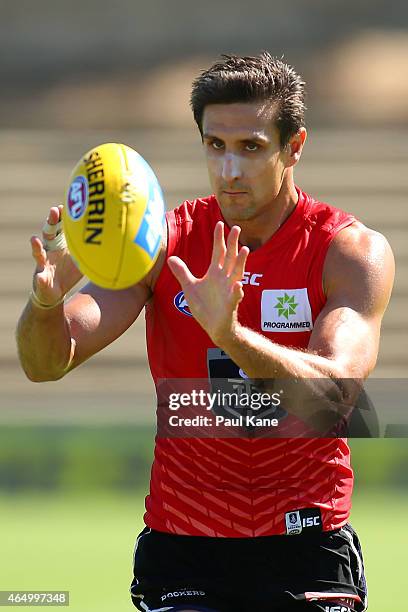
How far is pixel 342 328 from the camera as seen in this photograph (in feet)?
11.7

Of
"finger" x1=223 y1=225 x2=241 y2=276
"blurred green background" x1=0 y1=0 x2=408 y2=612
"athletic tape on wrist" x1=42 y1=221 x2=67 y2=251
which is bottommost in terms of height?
"finger" x1=223 y1=225 x2=241 y2=276

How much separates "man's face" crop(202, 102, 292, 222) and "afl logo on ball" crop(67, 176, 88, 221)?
53 centimetres

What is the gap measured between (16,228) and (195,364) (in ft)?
21.7

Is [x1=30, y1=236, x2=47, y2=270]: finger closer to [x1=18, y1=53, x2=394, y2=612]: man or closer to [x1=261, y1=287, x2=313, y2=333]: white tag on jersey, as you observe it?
[x1=18, y1=53, x2=394, y2=612]: man

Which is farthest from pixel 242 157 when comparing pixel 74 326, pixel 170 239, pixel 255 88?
pixel 74 326

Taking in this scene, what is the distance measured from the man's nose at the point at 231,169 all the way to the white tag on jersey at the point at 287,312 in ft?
1.26

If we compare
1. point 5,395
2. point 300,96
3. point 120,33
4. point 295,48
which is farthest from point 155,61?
point 300,96

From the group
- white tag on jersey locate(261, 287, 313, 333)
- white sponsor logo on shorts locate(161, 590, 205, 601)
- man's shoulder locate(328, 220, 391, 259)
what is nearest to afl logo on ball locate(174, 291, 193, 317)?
white tag on jersey locate(261, 287, 313, 333)

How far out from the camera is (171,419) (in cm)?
385

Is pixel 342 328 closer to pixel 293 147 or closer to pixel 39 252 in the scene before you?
pixel 293 147

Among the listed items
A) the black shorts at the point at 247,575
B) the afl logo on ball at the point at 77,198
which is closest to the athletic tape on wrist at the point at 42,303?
the afl logo on ball at the point at 77,198

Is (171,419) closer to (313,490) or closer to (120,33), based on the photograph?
(313,490)

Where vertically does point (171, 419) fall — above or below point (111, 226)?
below

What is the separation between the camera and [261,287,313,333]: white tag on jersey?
3770 mm
